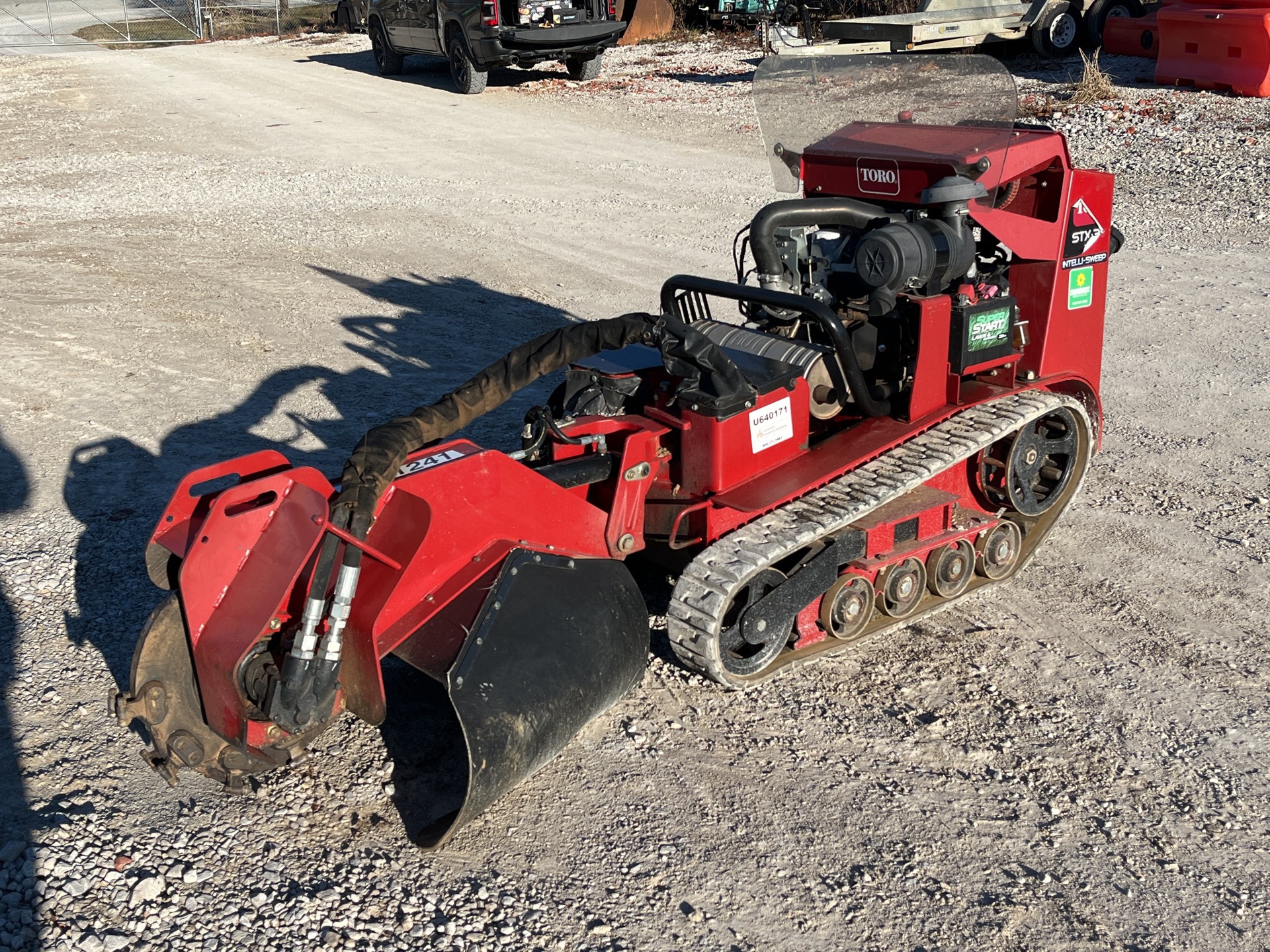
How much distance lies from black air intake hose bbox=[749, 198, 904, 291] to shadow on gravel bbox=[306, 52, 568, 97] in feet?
53.2

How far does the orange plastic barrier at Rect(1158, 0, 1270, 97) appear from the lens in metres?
14.5

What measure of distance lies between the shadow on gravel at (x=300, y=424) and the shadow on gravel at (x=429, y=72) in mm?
11893

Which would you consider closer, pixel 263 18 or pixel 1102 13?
pixel 1102 13

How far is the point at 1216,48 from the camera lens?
15070mm

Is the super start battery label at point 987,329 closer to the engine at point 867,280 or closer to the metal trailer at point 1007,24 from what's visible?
the engine at point 867,280

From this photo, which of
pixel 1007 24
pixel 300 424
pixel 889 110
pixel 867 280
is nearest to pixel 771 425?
pixel 867 280

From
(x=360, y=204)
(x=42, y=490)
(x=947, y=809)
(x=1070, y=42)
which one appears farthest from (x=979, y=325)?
(x=1070, y=42)

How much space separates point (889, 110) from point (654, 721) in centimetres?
333

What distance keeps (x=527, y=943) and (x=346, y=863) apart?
74cm

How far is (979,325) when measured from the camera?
541cm

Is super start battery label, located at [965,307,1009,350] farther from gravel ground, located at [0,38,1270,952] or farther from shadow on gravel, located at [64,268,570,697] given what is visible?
shadow on gravel, located at [64,268,570,697]

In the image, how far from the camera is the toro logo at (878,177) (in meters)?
5.62

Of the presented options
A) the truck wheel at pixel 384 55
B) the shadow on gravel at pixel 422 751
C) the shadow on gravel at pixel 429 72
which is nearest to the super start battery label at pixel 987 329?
the shadow on gravel at pixel 422 751

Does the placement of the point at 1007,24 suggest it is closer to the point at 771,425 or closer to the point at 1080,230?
the point at 1080,230
